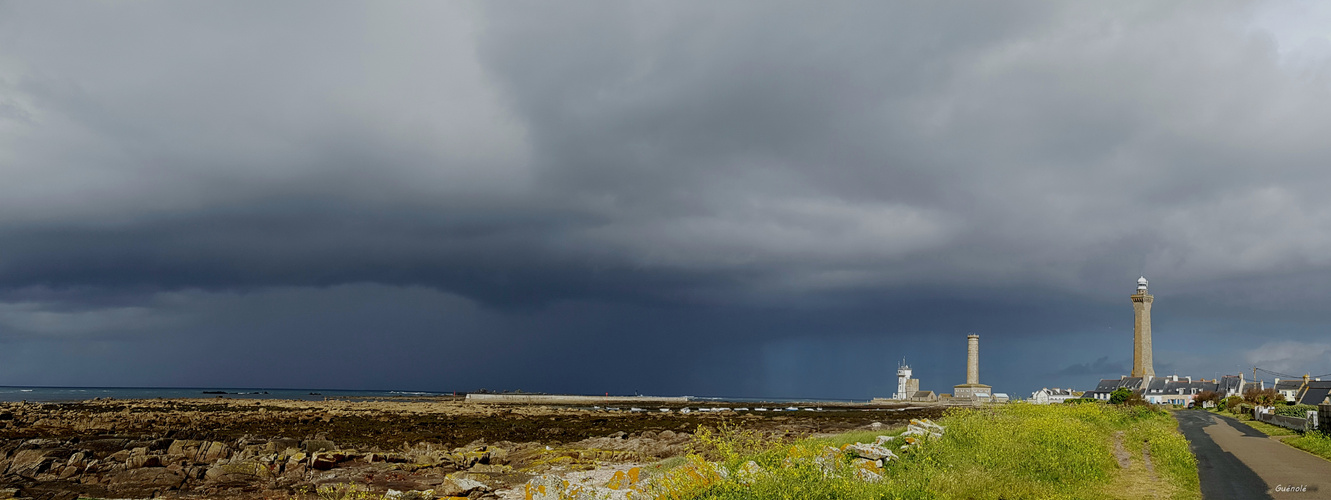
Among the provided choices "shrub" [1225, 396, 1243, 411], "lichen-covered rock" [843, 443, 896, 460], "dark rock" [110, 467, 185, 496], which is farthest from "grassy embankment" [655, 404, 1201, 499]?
"shrub" [1225, 396, 1243, 411]

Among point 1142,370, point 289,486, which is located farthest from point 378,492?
point 1142,370

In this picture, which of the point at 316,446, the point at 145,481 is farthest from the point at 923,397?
the point at 145,481

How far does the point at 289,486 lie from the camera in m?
18.2

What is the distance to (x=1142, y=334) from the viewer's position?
115 meters

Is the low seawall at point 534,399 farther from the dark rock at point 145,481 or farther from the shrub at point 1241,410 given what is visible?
the dark rock at point 145,481

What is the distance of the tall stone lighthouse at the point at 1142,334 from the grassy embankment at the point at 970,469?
108113 millimetres

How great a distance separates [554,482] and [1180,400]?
124 metres

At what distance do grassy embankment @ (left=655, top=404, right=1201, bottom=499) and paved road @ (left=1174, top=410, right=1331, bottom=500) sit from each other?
1.65 ft

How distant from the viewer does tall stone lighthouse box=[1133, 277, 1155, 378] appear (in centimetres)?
11356

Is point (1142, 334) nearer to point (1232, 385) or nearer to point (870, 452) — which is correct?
point (1232, 385)

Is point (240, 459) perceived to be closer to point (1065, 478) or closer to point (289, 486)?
point (289, 486)

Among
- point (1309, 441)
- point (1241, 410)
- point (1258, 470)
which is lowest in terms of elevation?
point (1241, 410)

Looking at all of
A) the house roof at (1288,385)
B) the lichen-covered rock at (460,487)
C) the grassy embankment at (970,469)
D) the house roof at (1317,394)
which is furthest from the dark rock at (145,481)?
the house roof at (1288,385)

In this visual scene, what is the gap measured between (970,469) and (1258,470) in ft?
32.8
